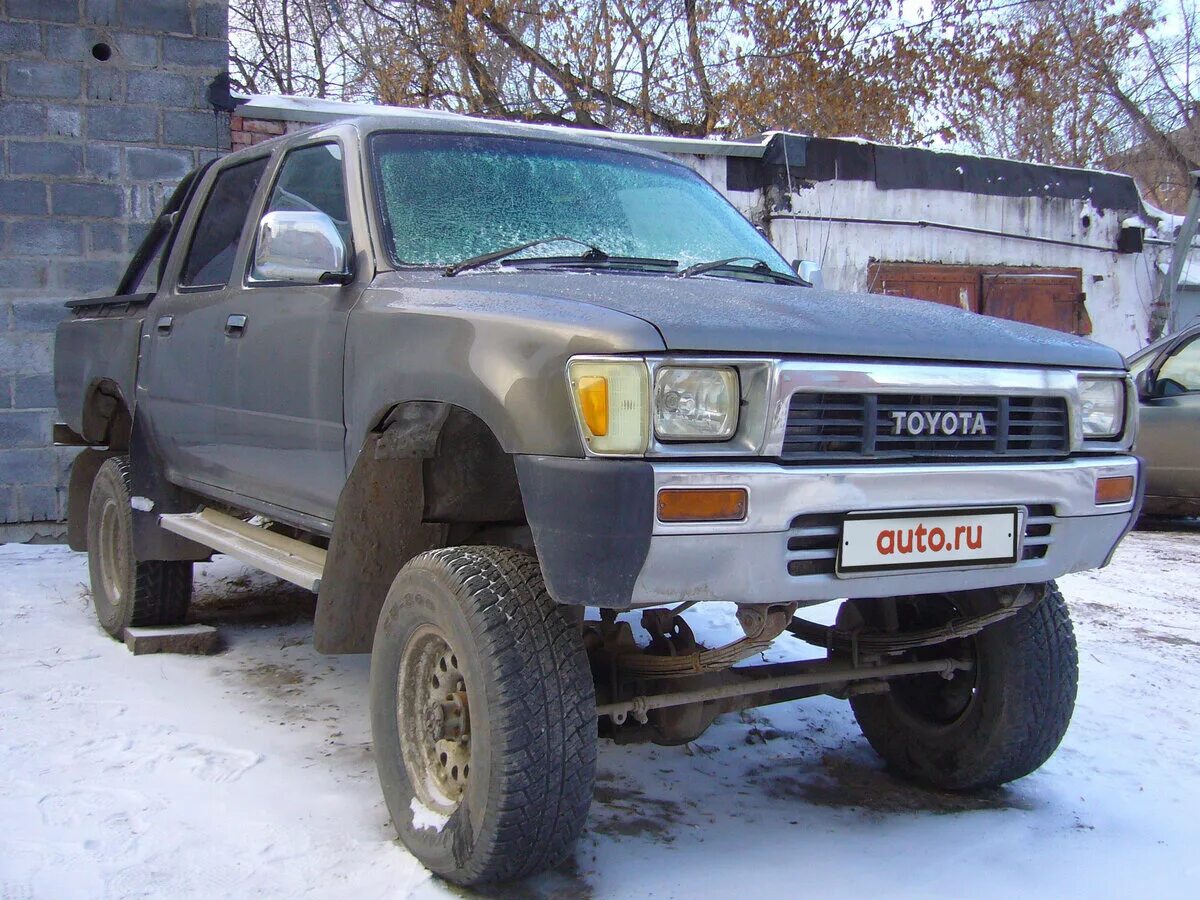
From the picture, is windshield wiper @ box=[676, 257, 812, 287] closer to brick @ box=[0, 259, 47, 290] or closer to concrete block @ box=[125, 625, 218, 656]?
concrete block @ box=[125, 625, 218, 656]

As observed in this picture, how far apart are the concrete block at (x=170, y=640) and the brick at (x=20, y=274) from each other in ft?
10.1

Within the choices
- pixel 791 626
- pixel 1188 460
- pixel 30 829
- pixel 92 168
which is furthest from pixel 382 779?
pixel 1188 460

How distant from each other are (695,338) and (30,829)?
211 centimetres

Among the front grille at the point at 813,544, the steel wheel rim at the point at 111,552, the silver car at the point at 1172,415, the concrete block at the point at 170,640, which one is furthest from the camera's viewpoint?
the silver car at the point at 1172,415

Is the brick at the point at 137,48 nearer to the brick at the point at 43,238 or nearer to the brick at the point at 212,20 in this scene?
the brick at the point at 212,20

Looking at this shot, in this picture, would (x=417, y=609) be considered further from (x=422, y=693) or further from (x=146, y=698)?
(x=146, y=698)

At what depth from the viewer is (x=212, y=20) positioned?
293 inches

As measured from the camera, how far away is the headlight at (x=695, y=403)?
2.36 metres

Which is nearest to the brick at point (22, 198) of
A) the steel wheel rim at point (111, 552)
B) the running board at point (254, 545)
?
the steel wheel rim at point (111, 552)

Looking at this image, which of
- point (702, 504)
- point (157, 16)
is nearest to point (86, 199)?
point (157, 16)

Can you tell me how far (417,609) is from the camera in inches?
111

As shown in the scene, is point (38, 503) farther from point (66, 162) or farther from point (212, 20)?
point (212, 20)

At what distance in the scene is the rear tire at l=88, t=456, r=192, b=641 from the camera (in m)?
4.82

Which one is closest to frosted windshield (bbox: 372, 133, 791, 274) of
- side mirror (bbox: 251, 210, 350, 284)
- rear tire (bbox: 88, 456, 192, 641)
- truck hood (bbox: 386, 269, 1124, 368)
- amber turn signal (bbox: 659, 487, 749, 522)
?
side mirror (bbox: 251, 210, 350, 284)
